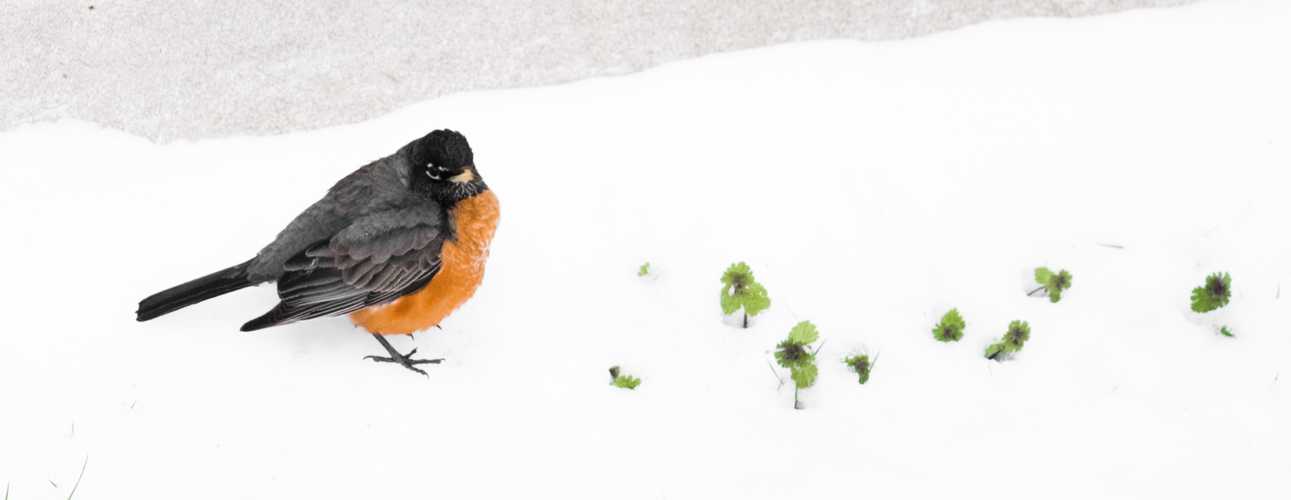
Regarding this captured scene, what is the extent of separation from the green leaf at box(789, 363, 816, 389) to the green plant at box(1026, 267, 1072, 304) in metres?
1.09

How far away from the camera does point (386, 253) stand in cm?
370

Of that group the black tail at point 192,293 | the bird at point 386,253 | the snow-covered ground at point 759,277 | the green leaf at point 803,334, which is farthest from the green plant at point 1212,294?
the black tail at point 192,293

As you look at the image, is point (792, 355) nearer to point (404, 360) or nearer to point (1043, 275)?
point (1043, 275)

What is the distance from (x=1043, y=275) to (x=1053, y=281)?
44 mm

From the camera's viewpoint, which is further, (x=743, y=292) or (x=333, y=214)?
(x=743, y=292)

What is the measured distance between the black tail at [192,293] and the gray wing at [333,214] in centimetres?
8

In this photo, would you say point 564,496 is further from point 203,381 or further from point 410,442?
point 203,381

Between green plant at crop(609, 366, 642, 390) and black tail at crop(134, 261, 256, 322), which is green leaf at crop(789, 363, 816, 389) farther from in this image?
black tail at crop(134, 261, 256, 322)

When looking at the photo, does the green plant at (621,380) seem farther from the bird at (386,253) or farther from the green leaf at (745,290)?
the bird at (386,253)

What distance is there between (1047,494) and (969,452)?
0.95 feet

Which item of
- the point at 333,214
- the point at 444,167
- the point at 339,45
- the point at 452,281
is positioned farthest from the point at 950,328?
the point at 339,45

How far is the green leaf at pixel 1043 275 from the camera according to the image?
13.5 ft

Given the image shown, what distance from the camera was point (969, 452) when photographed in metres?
3.67

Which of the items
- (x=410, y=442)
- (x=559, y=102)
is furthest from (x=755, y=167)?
(x=410, y=442)
